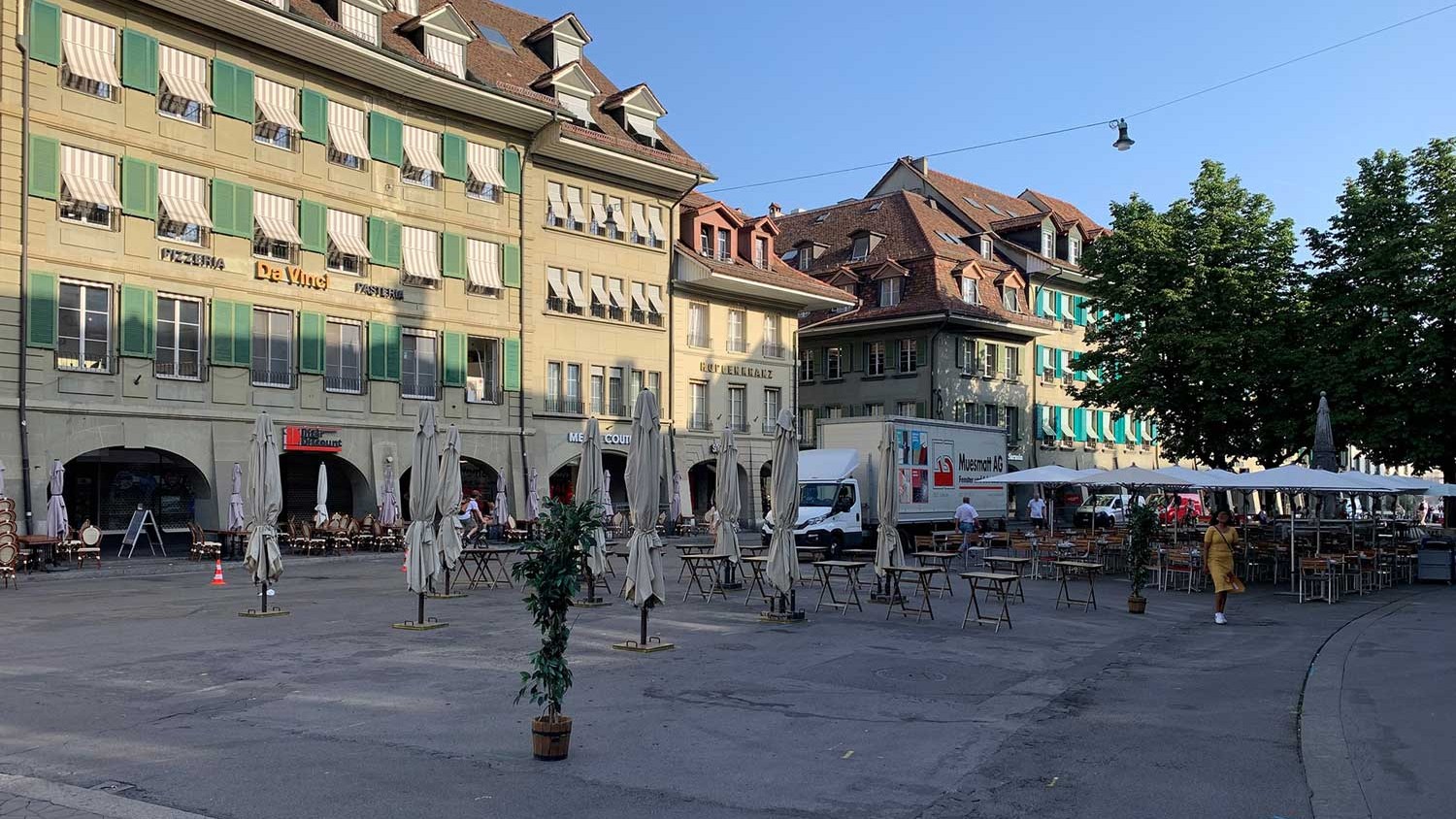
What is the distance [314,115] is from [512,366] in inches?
379

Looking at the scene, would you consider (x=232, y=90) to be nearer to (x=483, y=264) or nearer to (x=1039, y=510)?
(x=483, y=264)

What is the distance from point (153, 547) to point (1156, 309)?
101 ft

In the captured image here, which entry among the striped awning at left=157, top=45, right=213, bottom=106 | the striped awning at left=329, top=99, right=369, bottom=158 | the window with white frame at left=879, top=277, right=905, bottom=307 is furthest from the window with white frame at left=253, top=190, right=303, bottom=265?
the window with white frame at left=879, top=277, right=905, bottom=307

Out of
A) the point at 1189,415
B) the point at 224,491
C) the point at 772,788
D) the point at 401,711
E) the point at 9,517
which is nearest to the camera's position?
the point at 772,788

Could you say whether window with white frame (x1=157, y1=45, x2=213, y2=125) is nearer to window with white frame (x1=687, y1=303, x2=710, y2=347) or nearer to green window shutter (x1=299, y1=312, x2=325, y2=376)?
green window shutter (x1=299, y1=312, x2=325, y2=376)

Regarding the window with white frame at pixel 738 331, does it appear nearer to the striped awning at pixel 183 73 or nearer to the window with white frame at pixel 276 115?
the window with white frame at pixel 276 115

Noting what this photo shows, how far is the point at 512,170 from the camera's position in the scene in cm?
3853

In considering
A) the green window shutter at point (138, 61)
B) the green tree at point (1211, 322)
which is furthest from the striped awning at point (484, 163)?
the green tree at point (1211, 322)

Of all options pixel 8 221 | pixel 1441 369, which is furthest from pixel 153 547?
pixel 1441 369

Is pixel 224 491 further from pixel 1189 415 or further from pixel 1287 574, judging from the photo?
pixel 1189 415

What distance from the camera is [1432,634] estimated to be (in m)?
16.3

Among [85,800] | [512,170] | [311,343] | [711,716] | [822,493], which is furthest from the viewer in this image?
[512,170]

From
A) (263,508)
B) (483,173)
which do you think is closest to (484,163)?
(483,173)

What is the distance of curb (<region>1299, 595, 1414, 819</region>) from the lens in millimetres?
7555
